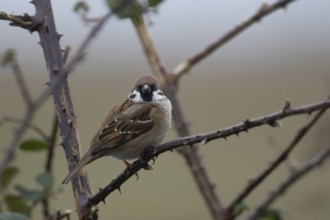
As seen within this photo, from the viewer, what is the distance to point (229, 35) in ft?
11.3

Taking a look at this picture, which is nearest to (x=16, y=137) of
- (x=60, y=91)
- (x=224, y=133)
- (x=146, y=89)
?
(x=224, y=133)

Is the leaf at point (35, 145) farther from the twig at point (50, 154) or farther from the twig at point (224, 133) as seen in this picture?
the twig at point (224, 133)

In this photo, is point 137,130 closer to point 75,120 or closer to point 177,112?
point 177,112

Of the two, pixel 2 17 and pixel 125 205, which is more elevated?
pixel 125 205

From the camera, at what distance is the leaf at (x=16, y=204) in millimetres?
2572

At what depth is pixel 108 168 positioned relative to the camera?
15.8 meters

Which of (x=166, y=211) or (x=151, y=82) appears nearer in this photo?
(x=151, y=82)

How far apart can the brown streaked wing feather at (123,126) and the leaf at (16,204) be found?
3.90 feet

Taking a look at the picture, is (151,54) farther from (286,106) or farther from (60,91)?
(286,106)

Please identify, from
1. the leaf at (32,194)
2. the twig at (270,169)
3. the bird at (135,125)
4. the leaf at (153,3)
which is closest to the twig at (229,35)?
the bird at (135,125)

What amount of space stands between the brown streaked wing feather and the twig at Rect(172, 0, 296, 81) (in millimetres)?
533

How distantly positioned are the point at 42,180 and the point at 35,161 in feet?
42.2

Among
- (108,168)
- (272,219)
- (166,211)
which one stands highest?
(108,168)

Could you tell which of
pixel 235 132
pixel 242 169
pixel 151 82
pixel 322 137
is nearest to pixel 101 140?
pixel 151 82
